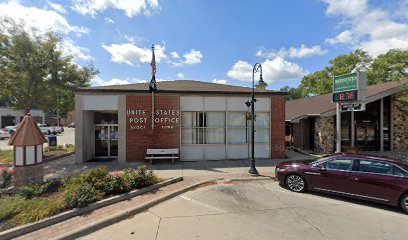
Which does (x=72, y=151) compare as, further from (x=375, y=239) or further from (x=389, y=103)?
(x=389, y=103)

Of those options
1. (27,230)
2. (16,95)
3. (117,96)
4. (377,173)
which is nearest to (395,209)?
(377,173)

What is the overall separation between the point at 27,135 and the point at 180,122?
6.73 metres

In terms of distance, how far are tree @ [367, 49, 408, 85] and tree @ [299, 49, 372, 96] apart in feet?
8.89

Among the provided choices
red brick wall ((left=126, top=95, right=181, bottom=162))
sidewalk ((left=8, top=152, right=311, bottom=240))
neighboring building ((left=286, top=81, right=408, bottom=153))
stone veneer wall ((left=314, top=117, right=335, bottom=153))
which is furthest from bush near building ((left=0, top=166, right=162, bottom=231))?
neighboring building ((left=286, top=81, right=408, bottom=153))

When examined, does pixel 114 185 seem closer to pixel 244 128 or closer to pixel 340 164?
pixel 340 164

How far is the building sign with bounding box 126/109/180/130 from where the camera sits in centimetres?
1127

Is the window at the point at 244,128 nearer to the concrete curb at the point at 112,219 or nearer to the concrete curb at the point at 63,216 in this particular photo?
the concrete curb at the point at 112,219

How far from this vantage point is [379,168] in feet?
19.6

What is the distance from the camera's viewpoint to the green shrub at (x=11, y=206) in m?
4.86

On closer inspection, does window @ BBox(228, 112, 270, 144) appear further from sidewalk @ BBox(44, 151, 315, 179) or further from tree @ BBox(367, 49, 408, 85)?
tree @ BBox(367, 49, 408, 85)

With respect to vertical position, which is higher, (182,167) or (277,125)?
(277,125)

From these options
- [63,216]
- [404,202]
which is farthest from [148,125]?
[404,202]

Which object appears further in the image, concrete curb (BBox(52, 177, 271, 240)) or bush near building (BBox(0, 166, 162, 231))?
bush near building (BBox(0, 166, 162, 231))

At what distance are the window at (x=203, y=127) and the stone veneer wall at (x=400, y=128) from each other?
13792 millimetres
